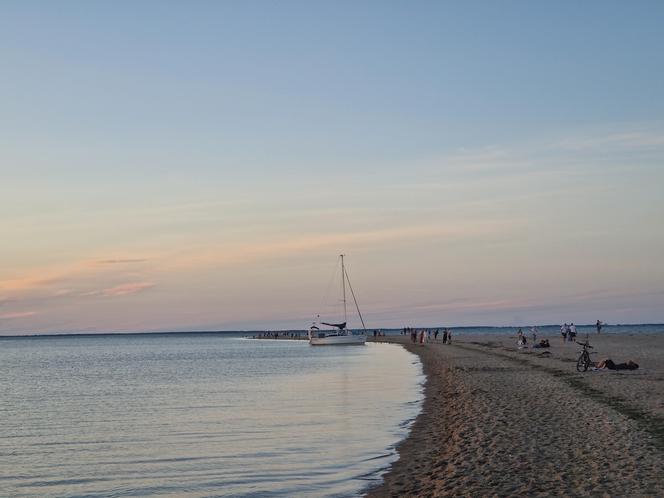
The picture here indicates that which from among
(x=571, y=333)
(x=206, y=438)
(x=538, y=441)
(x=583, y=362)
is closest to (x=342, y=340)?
(x=571, y=333)

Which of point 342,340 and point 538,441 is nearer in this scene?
point 538,441

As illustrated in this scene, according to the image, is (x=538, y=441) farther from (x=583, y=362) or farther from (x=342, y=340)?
(x=342, y=340)

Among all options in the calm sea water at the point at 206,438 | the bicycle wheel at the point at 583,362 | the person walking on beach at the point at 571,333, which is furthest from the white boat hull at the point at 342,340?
the bicycle wheel at the point at 583,362

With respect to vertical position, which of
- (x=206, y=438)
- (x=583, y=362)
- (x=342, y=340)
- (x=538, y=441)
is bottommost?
(x=206, y=438)

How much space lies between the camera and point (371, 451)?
64.2 feet

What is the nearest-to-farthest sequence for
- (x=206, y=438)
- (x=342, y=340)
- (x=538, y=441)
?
(x=538, y=441), (x=206, y=438), (x=342, y=340)

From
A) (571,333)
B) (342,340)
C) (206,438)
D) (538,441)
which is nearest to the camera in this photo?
(538,441)

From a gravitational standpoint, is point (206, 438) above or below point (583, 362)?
below

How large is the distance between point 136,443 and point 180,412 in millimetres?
8594

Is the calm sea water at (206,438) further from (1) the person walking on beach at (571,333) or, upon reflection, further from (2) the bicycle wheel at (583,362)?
(1) the person walking on beach at (571,333)

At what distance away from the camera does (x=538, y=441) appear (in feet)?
59.2

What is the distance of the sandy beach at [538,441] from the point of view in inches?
538

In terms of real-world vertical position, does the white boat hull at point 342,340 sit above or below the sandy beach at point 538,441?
above

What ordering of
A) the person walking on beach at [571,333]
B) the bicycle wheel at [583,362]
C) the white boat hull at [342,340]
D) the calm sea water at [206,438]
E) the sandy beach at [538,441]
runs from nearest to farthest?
the sandy beach at [538,441]
the calm sea water at [206,438]
the bicycle wheel at [583,362]
the person walking on beach at [571,333]
the white boat hull at [342,340]
